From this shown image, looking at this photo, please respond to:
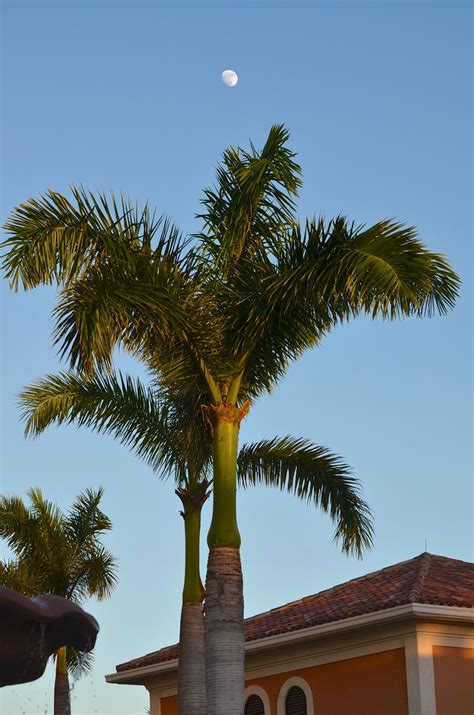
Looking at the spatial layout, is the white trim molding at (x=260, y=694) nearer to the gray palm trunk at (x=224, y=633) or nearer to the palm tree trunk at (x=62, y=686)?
the palm tree trunk at (x=62, y=686)

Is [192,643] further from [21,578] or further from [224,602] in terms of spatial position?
[21,578]

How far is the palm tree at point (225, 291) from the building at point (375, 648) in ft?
16.6

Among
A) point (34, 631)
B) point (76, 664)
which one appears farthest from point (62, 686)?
point (34, 631)

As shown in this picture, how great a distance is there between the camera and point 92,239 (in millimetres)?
14320

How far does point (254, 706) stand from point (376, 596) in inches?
143

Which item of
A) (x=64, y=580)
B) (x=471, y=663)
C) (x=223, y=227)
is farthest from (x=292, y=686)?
(x=223, y=227)

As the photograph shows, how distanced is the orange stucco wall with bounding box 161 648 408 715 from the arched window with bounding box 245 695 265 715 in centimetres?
46

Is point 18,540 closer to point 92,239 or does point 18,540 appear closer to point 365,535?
point 365,535

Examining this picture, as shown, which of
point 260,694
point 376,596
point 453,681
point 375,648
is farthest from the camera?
point 260,694

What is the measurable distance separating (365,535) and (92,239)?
727cm

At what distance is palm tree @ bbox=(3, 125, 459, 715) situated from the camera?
1366 centimetres

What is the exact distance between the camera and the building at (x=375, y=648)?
18172 millimetres

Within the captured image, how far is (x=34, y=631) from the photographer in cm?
679

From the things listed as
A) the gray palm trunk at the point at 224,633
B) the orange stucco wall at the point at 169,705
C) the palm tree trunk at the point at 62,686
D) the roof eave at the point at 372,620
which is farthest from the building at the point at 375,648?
the palm tree trunk at the point at 62,686
